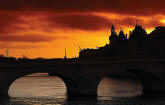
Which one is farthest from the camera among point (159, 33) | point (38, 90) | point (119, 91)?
point (159, 33)

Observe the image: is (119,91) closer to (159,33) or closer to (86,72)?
(86,72)

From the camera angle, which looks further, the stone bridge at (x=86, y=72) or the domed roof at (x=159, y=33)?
the domed roof at (x=159, y=33)

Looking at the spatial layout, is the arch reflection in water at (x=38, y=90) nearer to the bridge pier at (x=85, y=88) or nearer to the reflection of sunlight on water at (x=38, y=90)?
the reflection of sunlight on water at (x=38, y=90)

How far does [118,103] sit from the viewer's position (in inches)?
2215

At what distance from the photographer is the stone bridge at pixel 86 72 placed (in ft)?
187

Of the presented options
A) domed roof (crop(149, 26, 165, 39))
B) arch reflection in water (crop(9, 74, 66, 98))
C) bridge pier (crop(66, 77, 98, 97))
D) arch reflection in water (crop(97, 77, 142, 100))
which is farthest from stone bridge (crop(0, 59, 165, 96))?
domed roof (crop(149, 26, 165, 39))

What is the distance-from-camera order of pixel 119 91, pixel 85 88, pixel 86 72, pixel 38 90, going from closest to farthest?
pixel 85 88, pixel 86 72, pixel 119 91, pixel 38 90

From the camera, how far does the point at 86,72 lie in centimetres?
6531

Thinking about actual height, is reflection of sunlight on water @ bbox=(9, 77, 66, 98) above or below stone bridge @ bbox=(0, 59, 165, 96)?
below

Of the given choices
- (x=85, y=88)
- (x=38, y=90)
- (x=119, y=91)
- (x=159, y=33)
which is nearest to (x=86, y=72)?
(x=85, y=88)

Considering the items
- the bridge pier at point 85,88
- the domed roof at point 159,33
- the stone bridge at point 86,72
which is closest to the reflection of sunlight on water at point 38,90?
the bridge pier at point 85,88

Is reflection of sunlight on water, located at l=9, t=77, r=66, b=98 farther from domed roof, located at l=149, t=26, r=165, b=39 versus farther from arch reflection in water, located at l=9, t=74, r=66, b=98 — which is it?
domed roof, located at l=149, t=26, r=165, b=39

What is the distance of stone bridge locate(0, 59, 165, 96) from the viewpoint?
57.1 m

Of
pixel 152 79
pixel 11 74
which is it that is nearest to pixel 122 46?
pixel 152 79
